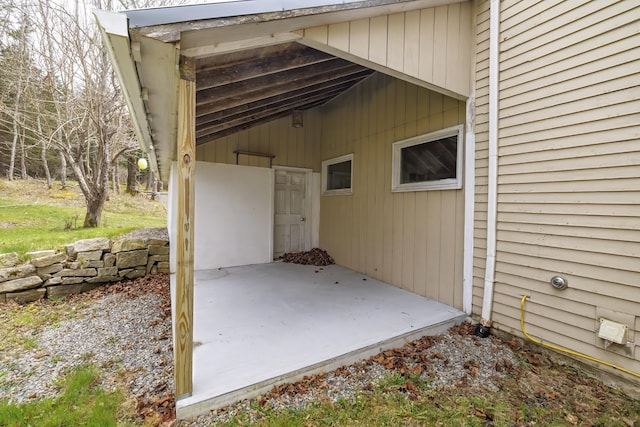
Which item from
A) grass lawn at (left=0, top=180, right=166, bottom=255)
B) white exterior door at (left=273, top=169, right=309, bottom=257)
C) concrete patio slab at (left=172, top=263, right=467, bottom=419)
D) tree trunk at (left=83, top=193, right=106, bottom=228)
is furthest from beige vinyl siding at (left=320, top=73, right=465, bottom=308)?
tree trunk at (left=83, top=193, right=106, bottom=228)

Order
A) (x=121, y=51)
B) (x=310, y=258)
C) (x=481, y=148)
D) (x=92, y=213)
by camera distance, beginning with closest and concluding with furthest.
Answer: (x=121, y=51) → (x=481, y=148) → (x=310, y=258) → (x=92, y=213)

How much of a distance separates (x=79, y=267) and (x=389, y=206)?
470 cm

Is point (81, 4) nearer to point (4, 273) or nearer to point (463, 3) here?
point (4, 273)

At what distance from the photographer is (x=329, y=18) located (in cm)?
194

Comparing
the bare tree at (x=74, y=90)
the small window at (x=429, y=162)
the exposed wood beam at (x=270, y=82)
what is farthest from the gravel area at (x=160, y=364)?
the bare tree at (x=74, y=90)

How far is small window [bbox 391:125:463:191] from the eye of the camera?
10.4 feet

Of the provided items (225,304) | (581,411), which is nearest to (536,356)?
(581,411)

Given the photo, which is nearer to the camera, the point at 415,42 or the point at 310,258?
the point at 415,42

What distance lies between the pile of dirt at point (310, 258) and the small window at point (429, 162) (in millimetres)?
2100

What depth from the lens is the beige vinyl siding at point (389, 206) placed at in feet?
10.6

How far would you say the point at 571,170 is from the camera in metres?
2.24

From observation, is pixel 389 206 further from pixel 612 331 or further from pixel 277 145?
pixel 277 145

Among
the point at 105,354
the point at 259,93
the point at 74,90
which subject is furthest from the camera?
the point at 74,90

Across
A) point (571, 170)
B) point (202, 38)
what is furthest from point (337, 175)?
point (202, 38)
